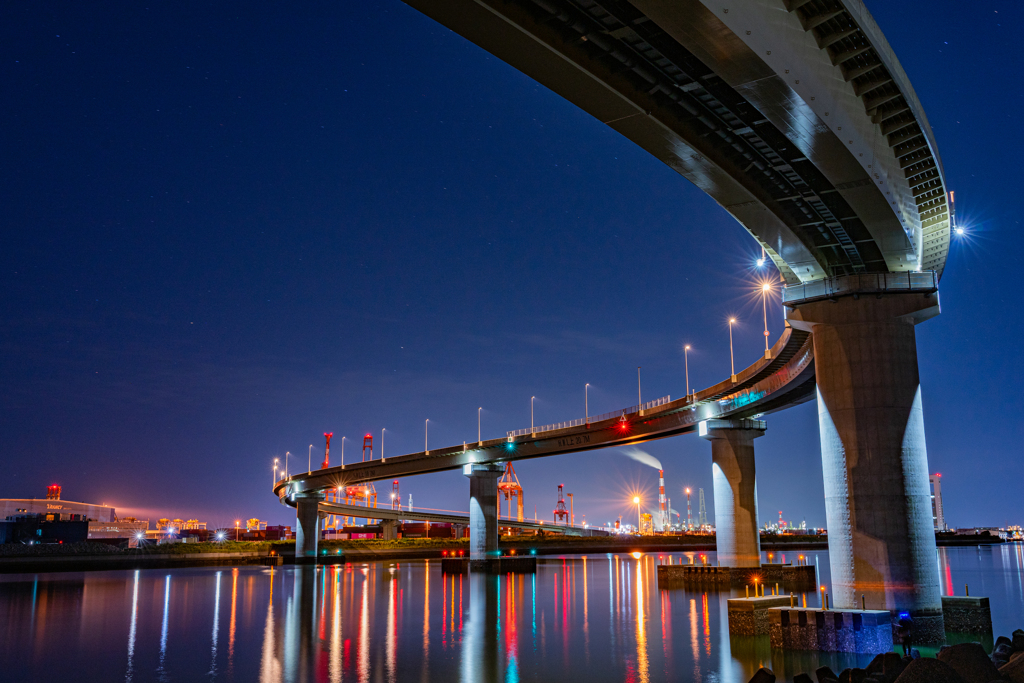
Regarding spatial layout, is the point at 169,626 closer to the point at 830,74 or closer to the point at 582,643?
the point at 582,643

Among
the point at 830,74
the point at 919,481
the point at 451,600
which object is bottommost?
the point at 451,600

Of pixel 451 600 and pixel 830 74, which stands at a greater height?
pixel 830 74

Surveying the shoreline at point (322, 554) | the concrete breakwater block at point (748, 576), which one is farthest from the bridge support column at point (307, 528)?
the concrete breakwater block at point (748, 576)

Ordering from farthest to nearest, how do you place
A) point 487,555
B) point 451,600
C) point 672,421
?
point 487,555, point 672,421, point 451,600

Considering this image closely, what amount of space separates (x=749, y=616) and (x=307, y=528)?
106 m

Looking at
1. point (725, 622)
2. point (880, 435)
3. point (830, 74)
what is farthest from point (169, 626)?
point (830, 74)

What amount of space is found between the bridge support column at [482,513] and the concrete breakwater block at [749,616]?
5769 centimetres

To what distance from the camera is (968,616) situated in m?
32.1

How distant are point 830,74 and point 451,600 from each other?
136 ft

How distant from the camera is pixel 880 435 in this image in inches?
1199

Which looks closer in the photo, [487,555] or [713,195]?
[713,195]

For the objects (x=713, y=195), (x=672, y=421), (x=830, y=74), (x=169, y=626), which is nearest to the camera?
(x=830, y=74)

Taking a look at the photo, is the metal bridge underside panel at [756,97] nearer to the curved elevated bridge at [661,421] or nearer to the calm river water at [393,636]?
the calm river water at [393,636]

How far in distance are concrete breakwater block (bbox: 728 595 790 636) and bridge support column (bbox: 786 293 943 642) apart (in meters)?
2.97
